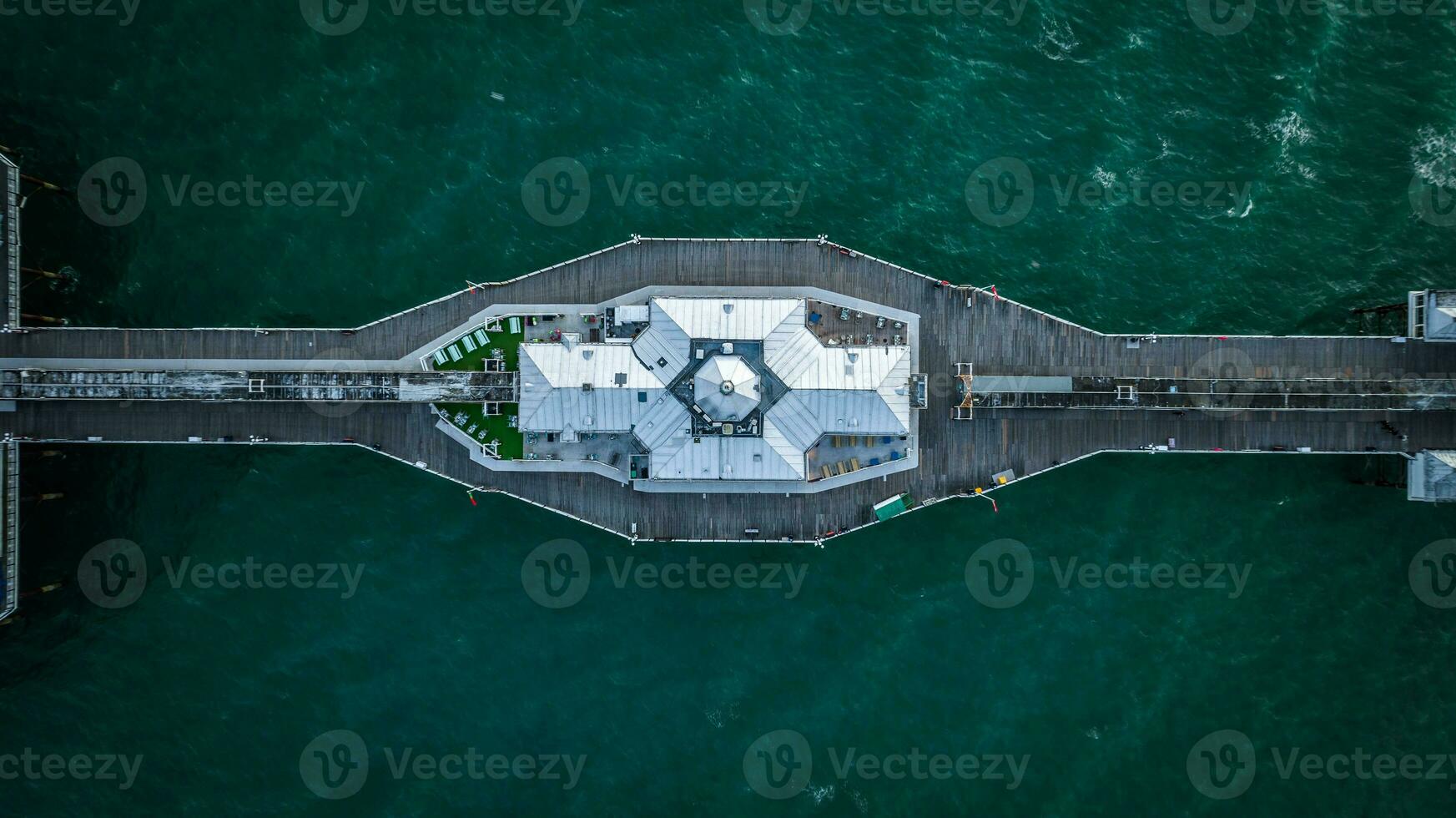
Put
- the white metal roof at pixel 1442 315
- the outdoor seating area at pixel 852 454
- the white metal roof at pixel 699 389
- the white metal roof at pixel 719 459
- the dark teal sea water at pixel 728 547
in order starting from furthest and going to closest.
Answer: the outdoor seating area at pixel 852 454
the dark teal sea water at pixel 728 547
the white metal roof at pixel 1442 315
the white metal roof at pixel 719 459
the white metal roof at pixel 699 389

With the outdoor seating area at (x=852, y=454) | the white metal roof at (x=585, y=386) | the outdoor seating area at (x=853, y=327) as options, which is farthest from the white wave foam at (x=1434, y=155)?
the white metal roof at (x=585, y=386)

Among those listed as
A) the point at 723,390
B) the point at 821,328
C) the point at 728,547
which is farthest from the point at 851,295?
the point at 728,547

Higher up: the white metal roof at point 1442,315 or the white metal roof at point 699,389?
the white metal roof at point 1442,315

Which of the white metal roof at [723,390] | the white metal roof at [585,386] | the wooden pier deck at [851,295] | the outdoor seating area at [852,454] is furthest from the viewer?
the wooden pier deck at [851,295]

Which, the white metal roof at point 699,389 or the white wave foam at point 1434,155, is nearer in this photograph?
the white metal roof at point 699,389

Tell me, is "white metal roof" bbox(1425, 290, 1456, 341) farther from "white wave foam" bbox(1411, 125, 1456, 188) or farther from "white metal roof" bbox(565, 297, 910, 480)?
"white metal roof" bbox(565, 297, 910, 480)

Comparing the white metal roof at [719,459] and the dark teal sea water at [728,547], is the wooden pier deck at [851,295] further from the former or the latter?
the white metal roof at [719,459]

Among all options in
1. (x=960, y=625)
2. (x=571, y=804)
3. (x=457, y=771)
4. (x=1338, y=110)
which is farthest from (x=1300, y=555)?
(x=457, y=771)
